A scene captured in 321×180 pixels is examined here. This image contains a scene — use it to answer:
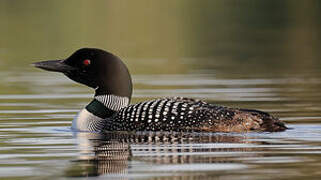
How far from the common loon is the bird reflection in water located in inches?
4.2

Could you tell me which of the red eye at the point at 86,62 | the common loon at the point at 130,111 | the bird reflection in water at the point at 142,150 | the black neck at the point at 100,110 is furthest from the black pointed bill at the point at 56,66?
the bird reflection in water at the point at 142,150

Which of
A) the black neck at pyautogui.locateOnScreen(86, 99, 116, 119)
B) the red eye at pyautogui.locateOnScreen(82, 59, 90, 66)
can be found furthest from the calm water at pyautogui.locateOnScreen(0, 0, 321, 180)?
Answer: the red eye at pyautogui.locateOnScreen(82, 59, 90, 66)

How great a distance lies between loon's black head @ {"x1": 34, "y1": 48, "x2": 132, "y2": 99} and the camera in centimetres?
1134

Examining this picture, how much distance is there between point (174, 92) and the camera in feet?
51.0

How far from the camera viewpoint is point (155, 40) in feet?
102

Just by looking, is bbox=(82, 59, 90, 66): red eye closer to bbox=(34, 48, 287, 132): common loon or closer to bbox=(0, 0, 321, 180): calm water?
bbox=(34, 48, 287, 132): common loon

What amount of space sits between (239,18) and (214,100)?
25.6 m

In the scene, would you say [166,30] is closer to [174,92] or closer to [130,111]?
[174,92]

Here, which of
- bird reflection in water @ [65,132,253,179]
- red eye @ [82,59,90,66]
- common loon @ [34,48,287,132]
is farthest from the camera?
red eye @ [82,59,90,66]

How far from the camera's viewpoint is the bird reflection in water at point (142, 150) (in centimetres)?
859

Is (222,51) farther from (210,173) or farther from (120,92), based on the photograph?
(210,173)

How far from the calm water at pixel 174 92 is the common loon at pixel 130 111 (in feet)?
0.44

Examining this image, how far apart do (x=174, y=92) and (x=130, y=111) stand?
4658mm

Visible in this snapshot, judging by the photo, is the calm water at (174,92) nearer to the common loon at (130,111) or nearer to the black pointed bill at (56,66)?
the common loon at (130,111)
